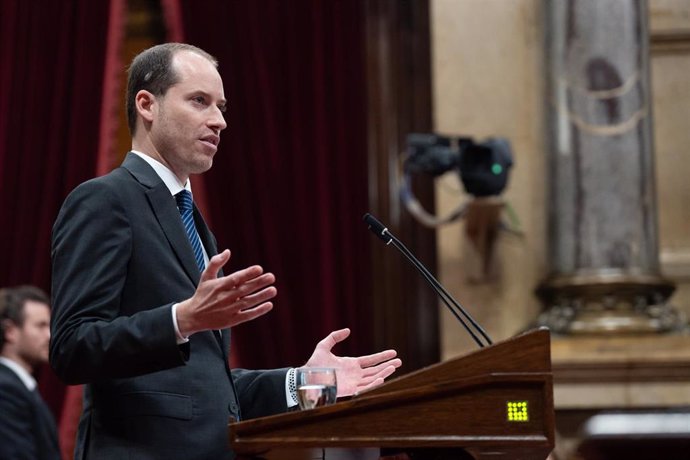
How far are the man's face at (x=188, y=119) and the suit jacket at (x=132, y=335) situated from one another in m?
0.10

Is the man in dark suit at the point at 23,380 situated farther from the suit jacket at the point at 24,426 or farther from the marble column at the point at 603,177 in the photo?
the marble column at the point at 603,177

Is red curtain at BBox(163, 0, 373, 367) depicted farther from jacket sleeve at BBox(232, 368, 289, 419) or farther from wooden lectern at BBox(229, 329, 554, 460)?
wooden lectern at BBox(229, 329, 554, 460)

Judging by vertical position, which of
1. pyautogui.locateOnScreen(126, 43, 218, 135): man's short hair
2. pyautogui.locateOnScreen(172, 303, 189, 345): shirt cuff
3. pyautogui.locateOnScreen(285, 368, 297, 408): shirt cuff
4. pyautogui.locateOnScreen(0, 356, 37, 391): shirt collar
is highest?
pyautogui.locateOnScreen(126, 43, 218, 135): man's short hair

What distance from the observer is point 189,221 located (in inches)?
97.5

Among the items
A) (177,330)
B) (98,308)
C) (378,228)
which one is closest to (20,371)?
(378,228)

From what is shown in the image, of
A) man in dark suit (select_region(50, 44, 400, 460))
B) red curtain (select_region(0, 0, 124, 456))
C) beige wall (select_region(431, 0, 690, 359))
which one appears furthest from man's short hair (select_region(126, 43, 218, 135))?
red curtain (select_region(0, 0, 124, 456))

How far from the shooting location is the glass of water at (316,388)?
2.11 metres

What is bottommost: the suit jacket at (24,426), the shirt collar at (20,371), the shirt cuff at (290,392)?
the suit jacket at (24,426)

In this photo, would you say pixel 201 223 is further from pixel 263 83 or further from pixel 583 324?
pixel 263 83

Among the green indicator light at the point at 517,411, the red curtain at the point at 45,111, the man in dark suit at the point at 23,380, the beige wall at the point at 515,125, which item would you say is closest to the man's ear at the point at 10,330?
the man in dark suit at the point at 23,380

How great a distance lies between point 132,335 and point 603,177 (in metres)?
3.62

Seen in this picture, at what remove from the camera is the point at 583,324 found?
17.5 ft

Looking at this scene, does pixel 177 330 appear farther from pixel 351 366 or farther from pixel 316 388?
pixel 351 366

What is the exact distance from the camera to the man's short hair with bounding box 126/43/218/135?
246 centimetres
